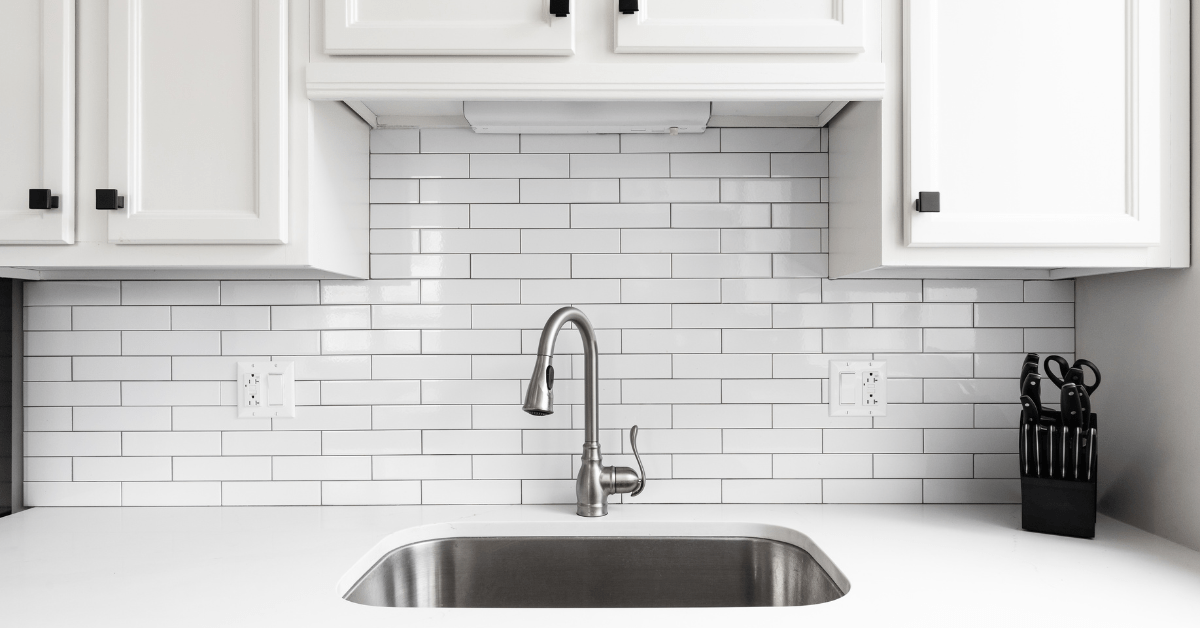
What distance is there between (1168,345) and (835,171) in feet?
2.29

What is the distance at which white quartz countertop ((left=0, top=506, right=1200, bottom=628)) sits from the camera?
38.4 inches

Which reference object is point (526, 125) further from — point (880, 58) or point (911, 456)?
point (911, 456)

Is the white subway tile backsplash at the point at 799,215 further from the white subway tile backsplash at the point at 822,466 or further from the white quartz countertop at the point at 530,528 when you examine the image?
the white quartz countertop at the point at 530,528

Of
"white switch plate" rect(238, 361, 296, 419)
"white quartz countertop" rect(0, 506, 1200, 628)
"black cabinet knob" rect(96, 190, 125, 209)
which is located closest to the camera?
"white quartz countertop" rect(0, 506, 1200, 628)

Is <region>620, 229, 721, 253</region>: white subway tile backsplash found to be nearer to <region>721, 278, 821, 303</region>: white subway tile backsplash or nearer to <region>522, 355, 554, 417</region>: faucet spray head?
<region>721, 278, 821, 303</region>: white subway tile backsplash

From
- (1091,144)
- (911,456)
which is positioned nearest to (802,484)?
(911,456)

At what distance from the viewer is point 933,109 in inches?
48.0

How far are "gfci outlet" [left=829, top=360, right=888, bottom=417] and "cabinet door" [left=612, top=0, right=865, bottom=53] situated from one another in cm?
69

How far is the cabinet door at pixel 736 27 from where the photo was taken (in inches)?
47.7

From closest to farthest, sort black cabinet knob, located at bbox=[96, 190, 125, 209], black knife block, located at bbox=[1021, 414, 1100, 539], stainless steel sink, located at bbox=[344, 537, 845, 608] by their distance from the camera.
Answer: black cabinet knob, located at bbox=[96, 190, 125, 209]
black knife block, located at bbox=[1021, 414, 1100, 539]
stainless steel sink, located at bbox=[344, 537, 845, 608]

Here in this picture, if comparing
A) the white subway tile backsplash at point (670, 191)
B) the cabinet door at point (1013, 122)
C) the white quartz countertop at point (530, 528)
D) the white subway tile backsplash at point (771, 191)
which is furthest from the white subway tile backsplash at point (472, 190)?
the cabinet door at point (1013, 122)

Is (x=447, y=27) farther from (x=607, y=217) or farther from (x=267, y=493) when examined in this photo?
(x=267, y=493)

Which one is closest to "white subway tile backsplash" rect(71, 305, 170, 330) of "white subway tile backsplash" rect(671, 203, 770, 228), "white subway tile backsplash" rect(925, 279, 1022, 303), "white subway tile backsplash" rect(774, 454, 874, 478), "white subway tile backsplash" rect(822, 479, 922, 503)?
"white subway tile backsplash" rect(671, 203, 770, 228)

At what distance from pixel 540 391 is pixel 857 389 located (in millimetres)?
741
